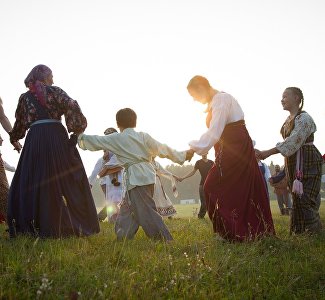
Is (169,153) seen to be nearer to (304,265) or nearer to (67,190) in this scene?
(67,190)

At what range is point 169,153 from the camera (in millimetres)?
5281

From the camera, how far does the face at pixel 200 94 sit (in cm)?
554

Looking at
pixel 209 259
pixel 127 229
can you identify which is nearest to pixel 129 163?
pixel 127 229

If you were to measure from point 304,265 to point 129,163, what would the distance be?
265 cm

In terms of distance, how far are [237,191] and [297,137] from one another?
1.45 meters

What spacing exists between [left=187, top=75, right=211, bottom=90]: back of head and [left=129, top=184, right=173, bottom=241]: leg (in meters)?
1.57

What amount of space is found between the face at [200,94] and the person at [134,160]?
861mm

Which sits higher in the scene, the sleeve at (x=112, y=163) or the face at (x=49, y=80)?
the face at (x=49, y=80)

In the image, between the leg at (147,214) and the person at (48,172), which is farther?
the leg at (147,214)

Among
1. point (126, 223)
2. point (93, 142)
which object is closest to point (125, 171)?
point (93, 142)

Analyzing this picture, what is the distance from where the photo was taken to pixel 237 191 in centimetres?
514

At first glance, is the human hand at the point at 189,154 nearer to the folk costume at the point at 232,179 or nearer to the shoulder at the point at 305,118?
the folk costume at the point at 232,179

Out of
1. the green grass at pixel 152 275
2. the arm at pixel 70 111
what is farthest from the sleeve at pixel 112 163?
the green grass at pixel 152 275

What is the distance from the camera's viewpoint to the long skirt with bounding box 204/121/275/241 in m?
5.03
